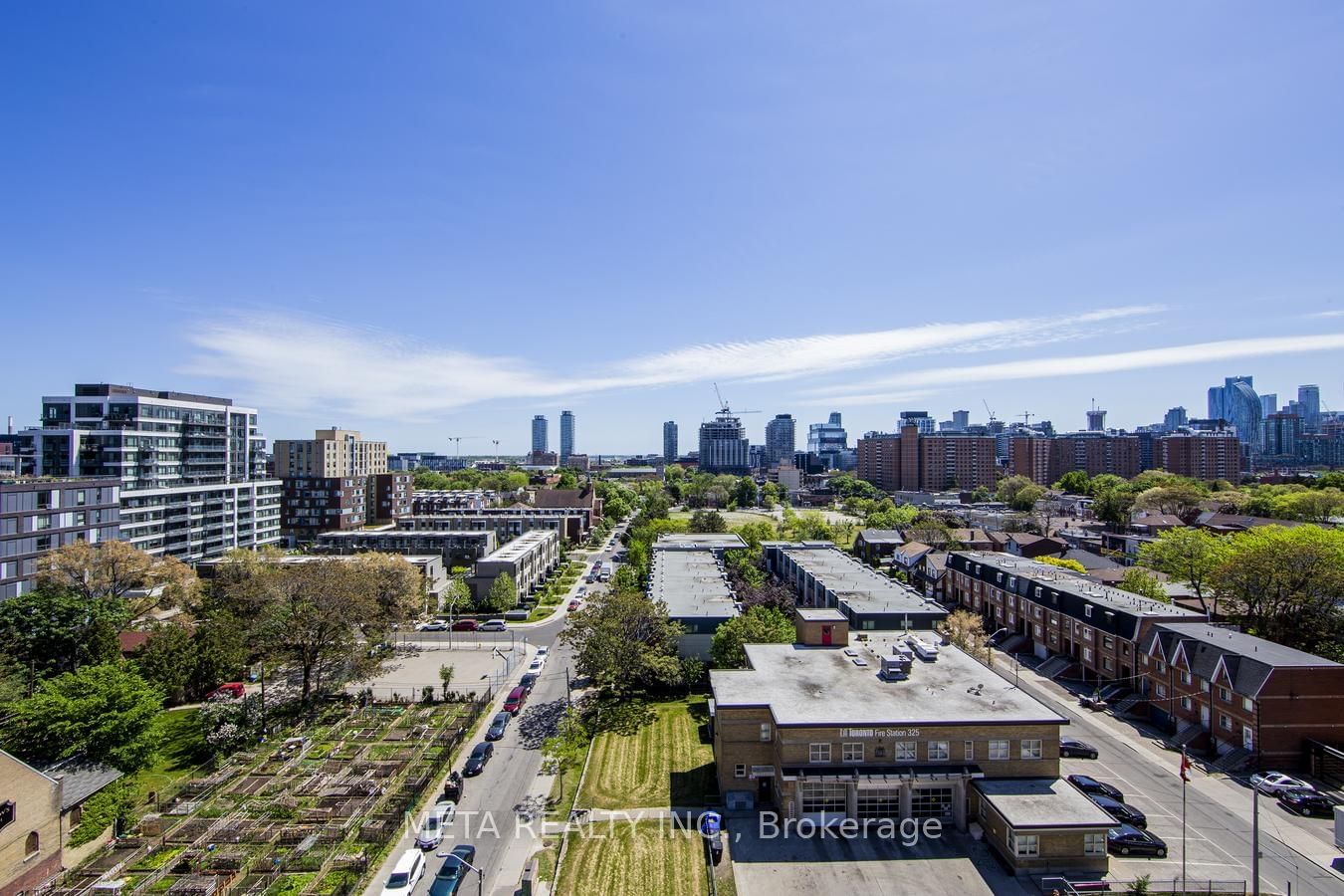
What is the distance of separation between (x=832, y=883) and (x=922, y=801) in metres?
7.11

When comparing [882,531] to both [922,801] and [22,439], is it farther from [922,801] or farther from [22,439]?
[22,439]

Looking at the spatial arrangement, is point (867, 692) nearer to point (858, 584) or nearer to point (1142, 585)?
point (858, 584)

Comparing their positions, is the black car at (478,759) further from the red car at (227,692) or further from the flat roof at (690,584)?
the red car at (227,692)

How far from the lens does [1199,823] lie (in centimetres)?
3170

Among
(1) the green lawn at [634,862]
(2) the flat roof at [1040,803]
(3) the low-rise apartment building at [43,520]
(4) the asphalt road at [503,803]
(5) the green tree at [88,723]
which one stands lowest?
(4) the asphalt road at [503,803]

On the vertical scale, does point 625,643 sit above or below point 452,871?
above

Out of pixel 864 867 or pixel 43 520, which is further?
pixel 43 520

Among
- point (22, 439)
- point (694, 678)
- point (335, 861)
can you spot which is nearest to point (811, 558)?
point (694, 678)

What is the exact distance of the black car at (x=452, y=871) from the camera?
86.6 ft

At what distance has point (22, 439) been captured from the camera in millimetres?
92125

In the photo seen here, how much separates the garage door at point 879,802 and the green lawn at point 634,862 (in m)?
7.95

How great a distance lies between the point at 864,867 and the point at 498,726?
23402mm

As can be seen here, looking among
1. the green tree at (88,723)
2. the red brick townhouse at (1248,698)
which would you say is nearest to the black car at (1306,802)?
the red brick townhouse at (1248,698)

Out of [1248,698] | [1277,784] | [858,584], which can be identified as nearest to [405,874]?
[1277,784]
